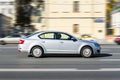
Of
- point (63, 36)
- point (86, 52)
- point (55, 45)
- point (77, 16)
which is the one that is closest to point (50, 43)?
point (55, 45)

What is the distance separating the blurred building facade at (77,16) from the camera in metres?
51.3

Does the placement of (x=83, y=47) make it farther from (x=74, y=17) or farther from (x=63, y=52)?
(x=74, y=17)

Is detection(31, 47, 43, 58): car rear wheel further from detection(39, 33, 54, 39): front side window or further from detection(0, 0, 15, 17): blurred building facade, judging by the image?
detection(0, 0, 15, 17): blurred building facade

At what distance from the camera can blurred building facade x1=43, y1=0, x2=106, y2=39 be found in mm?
51312

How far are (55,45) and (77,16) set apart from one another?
3467 centimetres

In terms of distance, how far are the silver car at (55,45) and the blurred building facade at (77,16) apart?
33955 millimetres

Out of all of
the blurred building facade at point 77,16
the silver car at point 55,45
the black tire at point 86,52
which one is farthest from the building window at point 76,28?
the black tire at point 86,52

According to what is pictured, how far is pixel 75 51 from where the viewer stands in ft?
56.4

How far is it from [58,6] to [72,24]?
3337 mm

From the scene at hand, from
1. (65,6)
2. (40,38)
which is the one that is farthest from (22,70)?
(65,6)

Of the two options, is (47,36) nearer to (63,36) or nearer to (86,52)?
(63,36)

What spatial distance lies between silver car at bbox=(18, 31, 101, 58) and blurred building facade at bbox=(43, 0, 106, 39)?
33955mm

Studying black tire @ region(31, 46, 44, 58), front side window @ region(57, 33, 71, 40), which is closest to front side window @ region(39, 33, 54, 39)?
front side window @ region(57, 33, 71, 40)

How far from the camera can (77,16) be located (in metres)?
51.5
